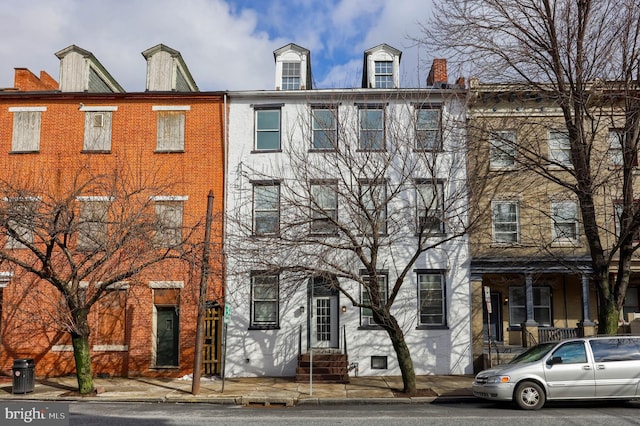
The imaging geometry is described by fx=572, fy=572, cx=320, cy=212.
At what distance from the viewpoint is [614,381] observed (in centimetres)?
1209

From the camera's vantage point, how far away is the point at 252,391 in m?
15.8

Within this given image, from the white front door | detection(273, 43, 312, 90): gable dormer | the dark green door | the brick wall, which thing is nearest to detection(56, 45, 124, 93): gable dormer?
the brick wall

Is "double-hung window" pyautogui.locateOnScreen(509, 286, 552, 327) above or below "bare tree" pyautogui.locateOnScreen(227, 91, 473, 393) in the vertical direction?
below

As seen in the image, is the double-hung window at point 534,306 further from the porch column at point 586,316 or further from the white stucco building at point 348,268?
the white stucco building at point 348,268

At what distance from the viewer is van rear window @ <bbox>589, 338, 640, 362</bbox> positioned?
12258mm

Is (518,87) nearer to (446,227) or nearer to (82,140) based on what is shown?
(446,227)

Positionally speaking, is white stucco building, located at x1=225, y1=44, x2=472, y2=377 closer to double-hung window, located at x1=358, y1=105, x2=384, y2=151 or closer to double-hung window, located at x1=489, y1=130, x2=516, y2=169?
double-hung window, located at x1=358, y1=105, x2=384, y2=151

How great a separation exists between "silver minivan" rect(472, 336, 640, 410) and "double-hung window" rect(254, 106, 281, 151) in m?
11.0

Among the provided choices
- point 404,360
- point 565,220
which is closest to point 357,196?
→ point 404,360

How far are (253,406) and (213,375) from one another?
188 inches

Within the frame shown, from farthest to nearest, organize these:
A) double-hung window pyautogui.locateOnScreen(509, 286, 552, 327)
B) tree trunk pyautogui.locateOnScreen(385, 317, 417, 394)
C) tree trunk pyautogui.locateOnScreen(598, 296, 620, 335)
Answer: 1. double-hung window pyautogui.locateOnScreen(509, 286, 552, 327)
2. tree trunk pyautogui.locateOnScreen(385, 317, 417, 394)
3. tree trunk pyautogui.locateOnScreen(598, 296, 620, 335)

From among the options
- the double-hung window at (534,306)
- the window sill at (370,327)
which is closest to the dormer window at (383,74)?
the window sill at (370,327)

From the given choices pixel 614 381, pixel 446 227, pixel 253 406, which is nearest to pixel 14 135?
pixel 253 406

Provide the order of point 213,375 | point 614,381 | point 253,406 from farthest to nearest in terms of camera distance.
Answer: point 213,375 < point 253,406 < point 614,381
